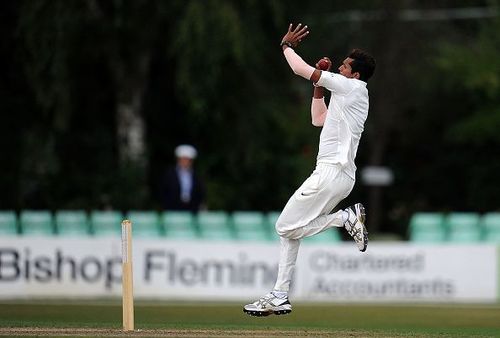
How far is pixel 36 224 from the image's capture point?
17312 mm

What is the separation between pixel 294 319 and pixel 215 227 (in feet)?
14.4

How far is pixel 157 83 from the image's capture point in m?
23.4

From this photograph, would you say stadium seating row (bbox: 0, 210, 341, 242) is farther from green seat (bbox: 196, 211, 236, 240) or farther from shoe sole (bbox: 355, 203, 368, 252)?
shoe sole (bbox: 355, 203, 368, 252)

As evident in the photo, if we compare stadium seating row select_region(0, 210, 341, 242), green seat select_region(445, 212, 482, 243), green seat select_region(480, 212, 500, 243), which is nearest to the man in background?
stadium seating row select_region(0, 210, 341, 242)

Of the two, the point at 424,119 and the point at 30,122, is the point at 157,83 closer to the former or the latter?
the point at 30,122

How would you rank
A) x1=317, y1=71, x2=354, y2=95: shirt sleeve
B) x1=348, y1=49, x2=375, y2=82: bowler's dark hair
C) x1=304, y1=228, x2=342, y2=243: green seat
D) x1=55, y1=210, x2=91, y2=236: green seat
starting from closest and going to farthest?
x1=317, y1=71, x2=354, y2=95: shirt sleeve, x1=348, y1=49, x2=375, y2=82: bowler's dark hair, x1=55, y1=210, x2=91, y2=236: green seat, x1=304, y1=228, x2=342, y2=243: green seat

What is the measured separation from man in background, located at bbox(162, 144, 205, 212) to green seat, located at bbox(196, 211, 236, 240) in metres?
0.31

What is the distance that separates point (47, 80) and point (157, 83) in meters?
2.90

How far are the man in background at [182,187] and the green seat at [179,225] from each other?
1.46ft

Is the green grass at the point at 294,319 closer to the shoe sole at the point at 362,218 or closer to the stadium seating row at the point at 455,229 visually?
the shoe sole at the point at 362,218

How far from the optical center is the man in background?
17.7m

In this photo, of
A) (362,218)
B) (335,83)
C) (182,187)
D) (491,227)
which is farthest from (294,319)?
(491,227)

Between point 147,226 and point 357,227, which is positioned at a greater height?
point 357,227

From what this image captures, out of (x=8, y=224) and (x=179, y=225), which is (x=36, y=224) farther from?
(x=179, y=225)
